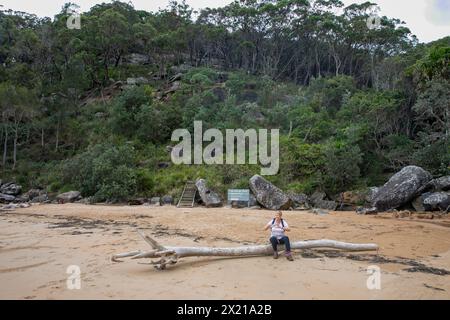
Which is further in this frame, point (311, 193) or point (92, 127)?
point (92, 127)

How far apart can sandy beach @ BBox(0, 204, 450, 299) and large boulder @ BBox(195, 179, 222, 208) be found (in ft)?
16.7

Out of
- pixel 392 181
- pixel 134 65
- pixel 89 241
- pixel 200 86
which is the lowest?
pixel 89 241

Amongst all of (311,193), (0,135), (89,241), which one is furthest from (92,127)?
(89,241)

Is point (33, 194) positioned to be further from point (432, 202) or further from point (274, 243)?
point (432, 202)

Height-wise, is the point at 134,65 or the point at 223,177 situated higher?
the point at 134,65

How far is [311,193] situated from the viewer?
70.8 feet

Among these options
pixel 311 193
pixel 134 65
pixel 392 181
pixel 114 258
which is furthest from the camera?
pixel 134 65

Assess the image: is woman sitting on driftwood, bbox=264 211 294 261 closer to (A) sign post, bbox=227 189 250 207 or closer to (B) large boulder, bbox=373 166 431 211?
(A) sign post, bbox=227 189 250 207

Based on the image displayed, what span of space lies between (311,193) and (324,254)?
12.8 m

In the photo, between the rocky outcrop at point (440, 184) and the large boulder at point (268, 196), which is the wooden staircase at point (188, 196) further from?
the rocky outcrop at point (440, 184)

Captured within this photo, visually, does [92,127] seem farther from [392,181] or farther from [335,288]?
[335,288]
